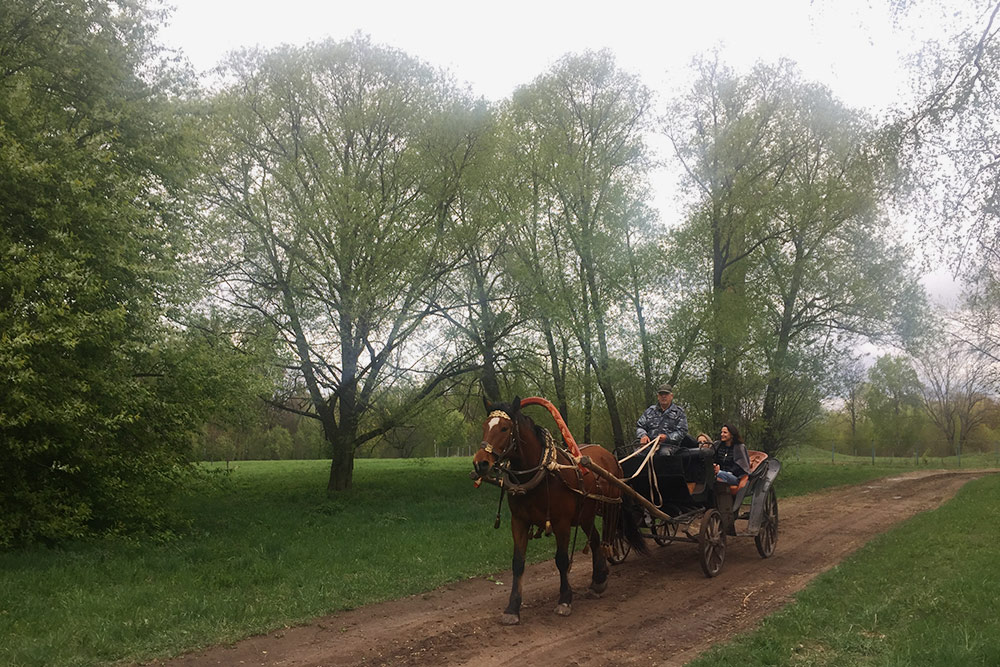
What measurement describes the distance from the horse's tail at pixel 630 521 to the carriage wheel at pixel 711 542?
0.86 meters

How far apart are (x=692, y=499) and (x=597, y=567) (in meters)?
2.12

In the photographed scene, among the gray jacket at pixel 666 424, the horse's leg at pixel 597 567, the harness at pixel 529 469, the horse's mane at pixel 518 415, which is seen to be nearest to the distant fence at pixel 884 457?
the gray jacket at pixel 666 424

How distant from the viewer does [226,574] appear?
→ 8203 millimetres

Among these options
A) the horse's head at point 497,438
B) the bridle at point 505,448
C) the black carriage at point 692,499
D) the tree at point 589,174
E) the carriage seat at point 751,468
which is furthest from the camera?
the tree at point 589,174

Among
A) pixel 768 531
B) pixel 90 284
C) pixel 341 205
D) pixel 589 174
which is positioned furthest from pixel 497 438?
pixel 589 174

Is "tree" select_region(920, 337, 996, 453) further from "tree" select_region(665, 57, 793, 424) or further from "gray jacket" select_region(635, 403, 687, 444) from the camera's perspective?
"gray jacket" select_region(635, 403, 687, 444)

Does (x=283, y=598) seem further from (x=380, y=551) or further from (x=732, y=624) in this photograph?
(x=732, y=624)

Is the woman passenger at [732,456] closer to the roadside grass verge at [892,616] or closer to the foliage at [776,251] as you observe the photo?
the roadside grass verge at [892,616]

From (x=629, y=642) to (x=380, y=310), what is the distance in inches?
408

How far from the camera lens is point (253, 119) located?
1596 centimetres

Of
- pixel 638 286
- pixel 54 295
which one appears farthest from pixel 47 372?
pixel 638 286

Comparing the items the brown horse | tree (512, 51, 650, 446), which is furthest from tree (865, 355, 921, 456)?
the brown horse

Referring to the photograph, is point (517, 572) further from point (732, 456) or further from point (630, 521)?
point (732, 456)

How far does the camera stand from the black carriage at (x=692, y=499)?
8273 mm
